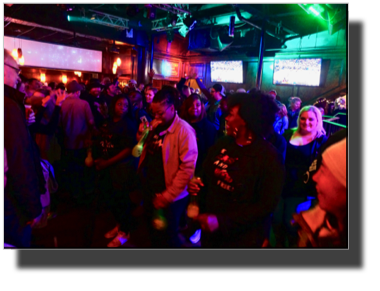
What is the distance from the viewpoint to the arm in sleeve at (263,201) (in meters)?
1.58

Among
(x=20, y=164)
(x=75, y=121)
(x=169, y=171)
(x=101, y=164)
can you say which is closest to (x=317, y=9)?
(x=75, y=121)

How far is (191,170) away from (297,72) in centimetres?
972

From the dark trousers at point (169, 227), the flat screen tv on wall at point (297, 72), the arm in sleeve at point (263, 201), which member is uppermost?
the flat screen tv on wall at point (297, 72)

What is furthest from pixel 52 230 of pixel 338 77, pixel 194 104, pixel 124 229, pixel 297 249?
pixel 338 77

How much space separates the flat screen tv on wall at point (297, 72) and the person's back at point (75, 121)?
9.06 metres

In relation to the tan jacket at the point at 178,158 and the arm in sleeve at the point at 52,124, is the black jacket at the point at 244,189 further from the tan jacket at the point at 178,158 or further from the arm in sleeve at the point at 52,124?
the arm in sleeve at the point at 52,124

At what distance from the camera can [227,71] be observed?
12.4 metres

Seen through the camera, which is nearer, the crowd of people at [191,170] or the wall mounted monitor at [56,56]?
the crowd of people at [191,170]

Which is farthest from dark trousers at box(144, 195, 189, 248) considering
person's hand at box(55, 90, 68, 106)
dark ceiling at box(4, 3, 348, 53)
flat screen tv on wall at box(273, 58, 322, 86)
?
flat screen tv on wall at box(273, 58, 322, 86)

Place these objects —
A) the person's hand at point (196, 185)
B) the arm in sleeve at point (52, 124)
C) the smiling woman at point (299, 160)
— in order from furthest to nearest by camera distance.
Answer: the arm in sleeve at point (52, 124)
the smiling woman at point (299, 160)
the person's hand at point (196, 185)

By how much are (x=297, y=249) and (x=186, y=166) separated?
1.03m

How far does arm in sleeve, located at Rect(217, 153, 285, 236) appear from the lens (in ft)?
5.17

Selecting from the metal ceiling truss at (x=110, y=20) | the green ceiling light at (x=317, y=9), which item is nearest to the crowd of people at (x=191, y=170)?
the green ceiling light at (x=317, y=9)

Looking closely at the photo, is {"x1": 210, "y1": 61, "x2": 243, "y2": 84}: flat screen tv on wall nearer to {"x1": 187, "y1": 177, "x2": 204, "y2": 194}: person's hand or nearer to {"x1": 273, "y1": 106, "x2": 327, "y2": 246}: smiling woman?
{"x1": 273, "y1": 106, "x2": 327, "y2": 246}: smiling woman
